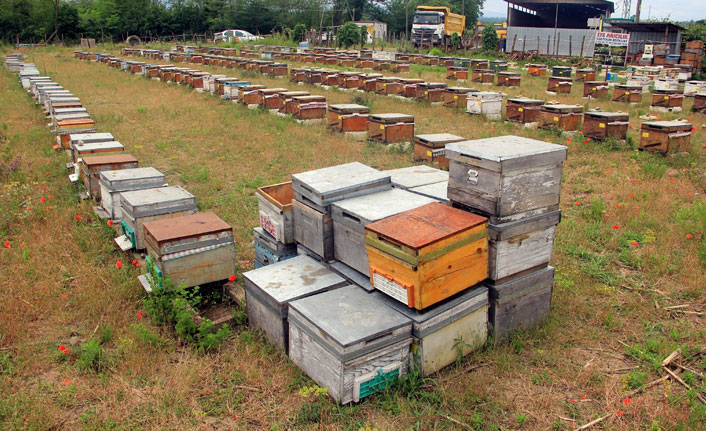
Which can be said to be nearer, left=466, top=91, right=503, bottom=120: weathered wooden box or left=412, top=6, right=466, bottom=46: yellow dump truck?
left=466, top=91, right=503, bottom=120: weathered wooden box

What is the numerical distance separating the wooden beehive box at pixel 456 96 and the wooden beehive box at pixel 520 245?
12083 millimetres

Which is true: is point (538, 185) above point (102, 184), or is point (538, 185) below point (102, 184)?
above

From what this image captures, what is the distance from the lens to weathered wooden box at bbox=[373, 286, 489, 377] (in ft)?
12.8

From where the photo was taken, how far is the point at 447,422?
3.67 meters

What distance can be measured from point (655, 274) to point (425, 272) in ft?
11.9

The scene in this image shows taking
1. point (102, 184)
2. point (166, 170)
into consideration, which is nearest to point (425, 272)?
point (102, 184)

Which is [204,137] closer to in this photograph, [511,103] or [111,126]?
[111,126]

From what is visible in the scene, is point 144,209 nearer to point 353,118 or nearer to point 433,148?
point 433,148

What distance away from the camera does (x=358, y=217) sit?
428cm

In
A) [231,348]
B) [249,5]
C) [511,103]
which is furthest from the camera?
[249,5]

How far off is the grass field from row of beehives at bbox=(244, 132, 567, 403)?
0.26 meters

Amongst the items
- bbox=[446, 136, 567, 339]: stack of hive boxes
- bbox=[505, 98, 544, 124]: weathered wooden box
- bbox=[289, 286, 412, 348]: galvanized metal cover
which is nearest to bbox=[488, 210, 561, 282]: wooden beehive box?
bbox=[446, 136, 567, 339]: stack of hive boxes

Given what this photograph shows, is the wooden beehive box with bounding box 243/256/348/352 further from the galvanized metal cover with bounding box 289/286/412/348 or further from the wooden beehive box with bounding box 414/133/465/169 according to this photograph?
the wooden beehive box with bounding box 414/133/465/169

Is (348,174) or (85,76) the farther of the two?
(85,76)
